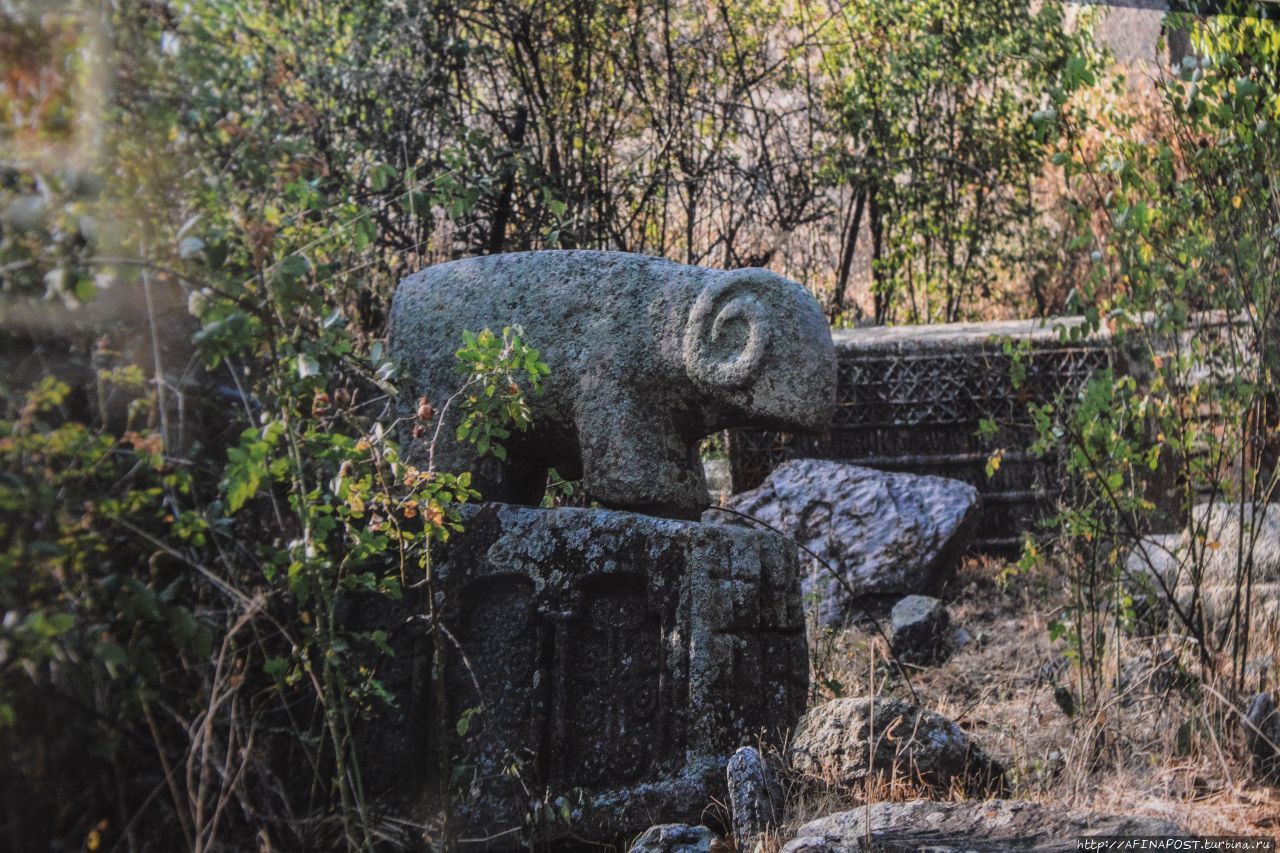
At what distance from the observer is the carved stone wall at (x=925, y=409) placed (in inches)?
276

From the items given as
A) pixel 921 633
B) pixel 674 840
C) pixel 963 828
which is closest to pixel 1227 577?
pixel 921 633

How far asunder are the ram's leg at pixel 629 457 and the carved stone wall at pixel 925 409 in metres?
3.72

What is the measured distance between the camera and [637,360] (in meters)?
3.22

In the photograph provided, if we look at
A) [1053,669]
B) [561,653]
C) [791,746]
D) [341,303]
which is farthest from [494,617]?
[1053,669]

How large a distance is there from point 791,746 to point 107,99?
2.17 meters

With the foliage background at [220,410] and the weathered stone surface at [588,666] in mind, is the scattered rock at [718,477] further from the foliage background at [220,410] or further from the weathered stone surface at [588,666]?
the weathered stone surface at [588,666]

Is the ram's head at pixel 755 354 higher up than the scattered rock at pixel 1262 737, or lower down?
higher up

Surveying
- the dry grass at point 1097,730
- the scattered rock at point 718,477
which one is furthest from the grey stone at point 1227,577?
the scattered rock at point 718,477

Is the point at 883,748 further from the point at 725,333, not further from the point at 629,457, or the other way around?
the point at 725,333

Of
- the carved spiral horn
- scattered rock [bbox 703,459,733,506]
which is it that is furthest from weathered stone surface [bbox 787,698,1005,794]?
scattered rock [bbox 703,459,733,506]

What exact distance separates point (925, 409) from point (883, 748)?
4.22m

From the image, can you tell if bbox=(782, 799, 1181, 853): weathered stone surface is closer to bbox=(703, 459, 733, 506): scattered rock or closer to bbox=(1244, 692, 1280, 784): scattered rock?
bbox=(1244, 692, 1280, 784): scattered rock

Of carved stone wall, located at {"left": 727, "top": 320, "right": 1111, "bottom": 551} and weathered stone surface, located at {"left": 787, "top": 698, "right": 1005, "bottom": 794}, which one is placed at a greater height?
carved stone wall, located at {"left": 727, "top": 320, "right": 1111, "bottom": 551}

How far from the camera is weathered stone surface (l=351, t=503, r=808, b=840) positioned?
9.87 feet
